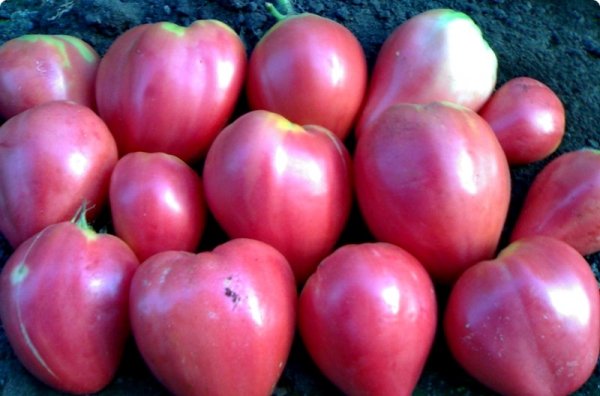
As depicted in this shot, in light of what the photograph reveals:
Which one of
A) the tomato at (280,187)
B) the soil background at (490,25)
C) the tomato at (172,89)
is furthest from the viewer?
the soil background at (490,25)

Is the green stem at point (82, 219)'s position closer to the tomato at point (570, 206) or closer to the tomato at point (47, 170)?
the tomato at point (47, 170)

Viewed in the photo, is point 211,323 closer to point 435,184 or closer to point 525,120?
point 435,184

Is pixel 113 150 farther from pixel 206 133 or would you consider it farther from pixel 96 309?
pixel 96 309

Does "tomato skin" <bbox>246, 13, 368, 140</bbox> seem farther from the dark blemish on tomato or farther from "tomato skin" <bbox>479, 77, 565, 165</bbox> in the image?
the dark blemish on tomato

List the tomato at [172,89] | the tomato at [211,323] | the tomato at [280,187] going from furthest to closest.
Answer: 1. the tomato at [172,89]
2. the tomato at [280,187]
3. the tomato at [211,323]

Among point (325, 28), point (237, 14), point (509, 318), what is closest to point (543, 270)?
point (509, 318)

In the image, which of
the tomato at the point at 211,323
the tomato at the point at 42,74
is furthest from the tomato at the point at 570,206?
the tomato at the point at 42,74
